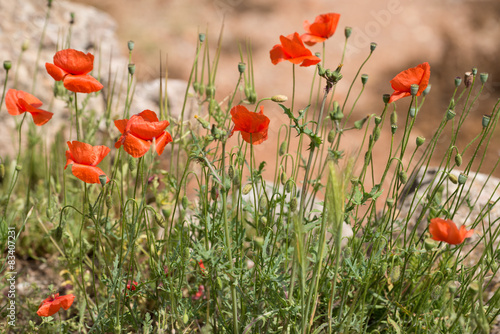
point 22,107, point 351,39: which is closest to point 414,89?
point 22,107

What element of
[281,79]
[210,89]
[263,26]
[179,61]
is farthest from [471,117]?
[210,89]

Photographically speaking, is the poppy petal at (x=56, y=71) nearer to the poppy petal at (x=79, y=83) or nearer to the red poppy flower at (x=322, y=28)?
the poppy petal at (x=79, y=83)

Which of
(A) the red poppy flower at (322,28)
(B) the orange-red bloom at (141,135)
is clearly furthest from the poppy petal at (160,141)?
(A) the red poppy flower at (322,28)

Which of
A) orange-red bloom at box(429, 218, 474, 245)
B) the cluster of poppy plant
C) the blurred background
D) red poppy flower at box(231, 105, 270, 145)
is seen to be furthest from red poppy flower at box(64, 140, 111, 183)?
the blurred background

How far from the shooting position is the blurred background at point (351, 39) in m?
3.92

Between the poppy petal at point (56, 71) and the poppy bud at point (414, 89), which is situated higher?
the poppy bud at point (414, 89)

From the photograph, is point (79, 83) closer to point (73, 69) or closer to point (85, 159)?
point (73, 69)

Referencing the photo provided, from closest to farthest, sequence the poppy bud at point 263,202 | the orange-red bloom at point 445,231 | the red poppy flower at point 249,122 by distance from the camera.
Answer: the orange-red bloom at point 445,231
the red poppy flower at point 249,122
the poppy bud at point 263,202

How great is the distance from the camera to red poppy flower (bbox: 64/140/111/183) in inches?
48.6

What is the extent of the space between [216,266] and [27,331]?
729 millimetres

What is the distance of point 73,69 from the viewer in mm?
1316

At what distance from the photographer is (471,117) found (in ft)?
12.9

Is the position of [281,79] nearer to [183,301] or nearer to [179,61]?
[179,61]

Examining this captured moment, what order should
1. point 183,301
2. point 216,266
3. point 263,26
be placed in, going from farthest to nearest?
point 263,26 → point 183,301 → point 216,266
